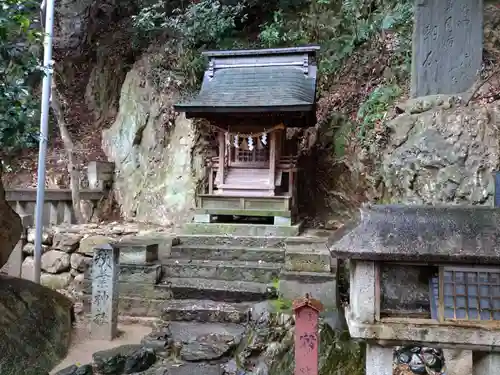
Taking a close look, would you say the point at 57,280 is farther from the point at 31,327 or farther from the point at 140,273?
the point at 31,327

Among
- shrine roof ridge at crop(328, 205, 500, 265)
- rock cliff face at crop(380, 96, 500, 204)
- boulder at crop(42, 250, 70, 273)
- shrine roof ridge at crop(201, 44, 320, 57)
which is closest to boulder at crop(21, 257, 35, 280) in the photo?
boulder at crop(42, 250, 70, 273)

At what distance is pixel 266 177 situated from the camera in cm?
916

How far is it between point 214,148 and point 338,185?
3.89 m

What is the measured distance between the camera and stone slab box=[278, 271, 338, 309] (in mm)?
5684

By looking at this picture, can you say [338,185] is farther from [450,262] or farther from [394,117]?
[450,262]

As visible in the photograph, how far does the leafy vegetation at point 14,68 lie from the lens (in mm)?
3670

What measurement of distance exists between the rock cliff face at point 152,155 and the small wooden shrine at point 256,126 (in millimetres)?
2165

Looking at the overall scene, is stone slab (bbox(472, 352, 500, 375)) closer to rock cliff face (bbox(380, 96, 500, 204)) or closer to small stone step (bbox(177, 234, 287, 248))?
rock cliff face (bbox(380, 96, 500, 204))

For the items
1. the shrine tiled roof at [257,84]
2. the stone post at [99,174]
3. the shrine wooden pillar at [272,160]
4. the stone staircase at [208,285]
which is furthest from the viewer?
the stone post at [99,174]

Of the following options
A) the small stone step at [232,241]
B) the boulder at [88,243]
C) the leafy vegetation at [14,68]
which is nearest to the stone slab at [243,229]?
the small stone step at [232,241]

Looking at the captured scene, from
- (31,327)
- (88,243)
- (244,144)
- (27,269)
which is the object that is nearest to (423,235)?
(31,327)

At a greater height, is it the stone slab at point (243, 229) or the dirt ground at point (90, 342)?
the stone slab at point (243, 229)

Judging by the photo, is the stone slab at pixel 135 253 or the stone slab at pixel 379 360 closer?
the stone slab at pixel 379 360

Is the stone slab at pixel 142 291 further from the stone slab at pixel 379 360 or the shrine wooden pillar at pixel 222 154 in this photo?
the stone slab at pixel 379 360
